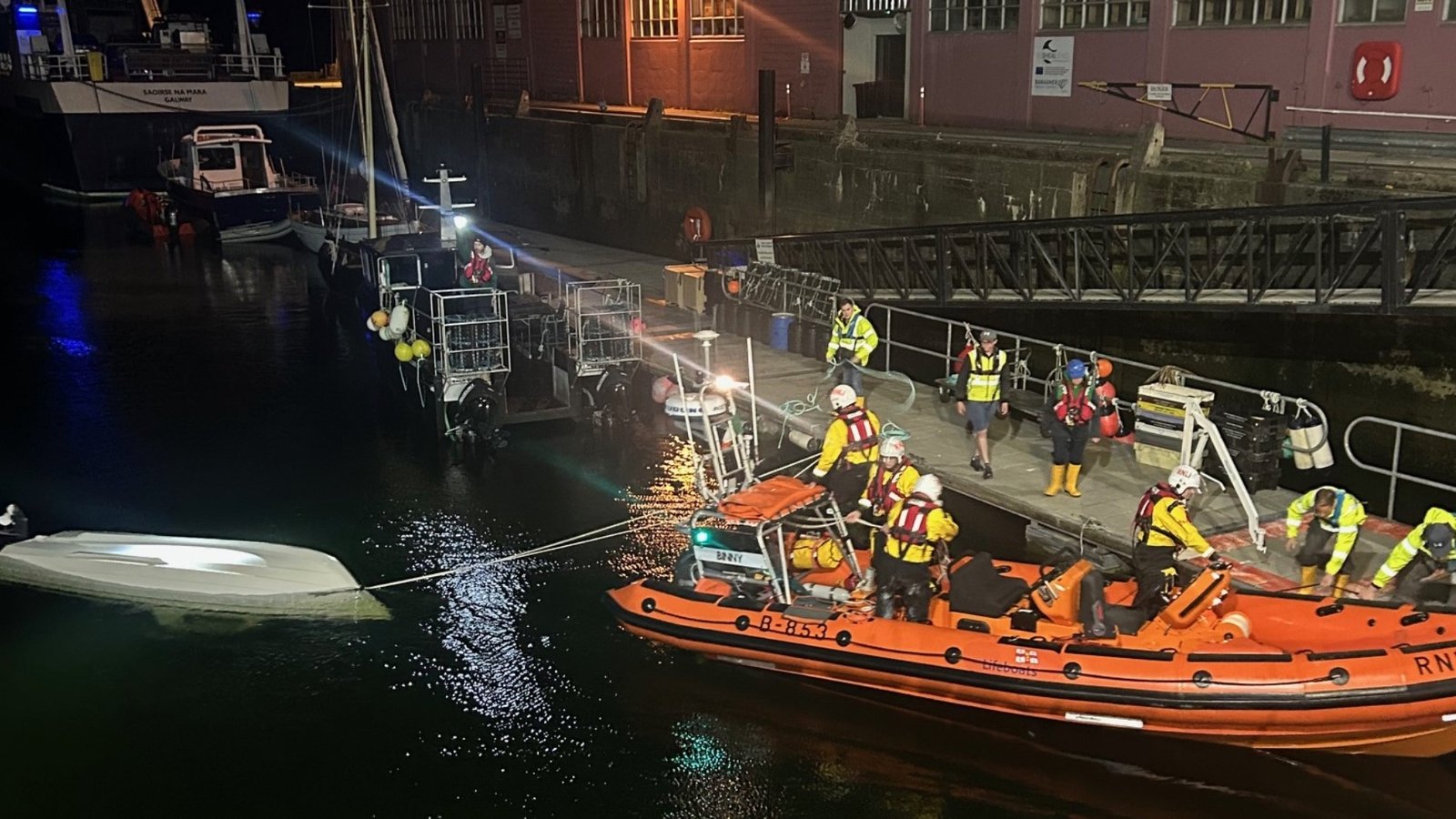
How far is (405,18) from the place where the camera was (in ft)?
170

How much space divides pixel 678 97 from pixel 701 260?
42.5 feet

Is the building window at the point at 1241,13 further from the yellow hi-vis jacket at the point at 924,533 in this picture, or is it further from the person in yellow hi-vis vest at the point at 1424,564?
the yellow hi-vis jacket at the point at 924,533

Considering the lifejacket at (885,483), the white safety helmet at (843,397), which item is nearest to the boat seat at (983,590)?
the lifejacket at (885,483)

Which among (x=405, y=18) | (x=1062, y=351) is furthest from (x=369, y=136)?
(x=405, y=18)

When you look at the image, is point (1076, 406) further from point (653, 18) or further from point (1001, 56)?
point (653, 18)

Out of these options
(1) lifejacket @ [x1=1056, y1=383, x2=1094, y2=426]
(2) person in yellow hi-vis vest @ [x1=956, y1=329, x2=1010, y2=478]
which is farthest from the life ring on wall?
(1) lifejacket @ [x1=1056, y1=383, x2=1094, y2=426]

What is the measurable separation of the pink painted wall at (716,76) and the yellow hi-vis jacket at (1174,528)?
81.4ft

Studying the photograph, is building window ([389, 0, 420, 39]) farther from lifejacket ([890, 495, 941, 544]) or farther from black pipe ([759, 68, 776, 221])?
lifejacket ([890, 495, 941, 544])

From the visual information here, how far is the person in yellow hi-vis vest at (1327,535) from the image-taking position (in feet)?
35.3

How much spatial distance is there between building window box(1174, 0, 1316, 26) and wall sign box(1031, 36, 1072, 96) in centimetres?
259

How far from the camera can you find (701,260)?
24.5m

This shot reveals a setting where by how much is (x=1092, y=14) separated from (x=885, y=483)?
16.2 metres

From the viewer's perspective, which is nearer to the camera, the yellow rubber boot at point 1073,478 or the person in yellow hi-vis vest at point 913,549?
the person in yellow hi-vis vest at point 913,549

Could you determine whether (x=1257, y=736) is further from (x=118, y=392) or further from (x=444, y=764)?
(x=118, y=392)
